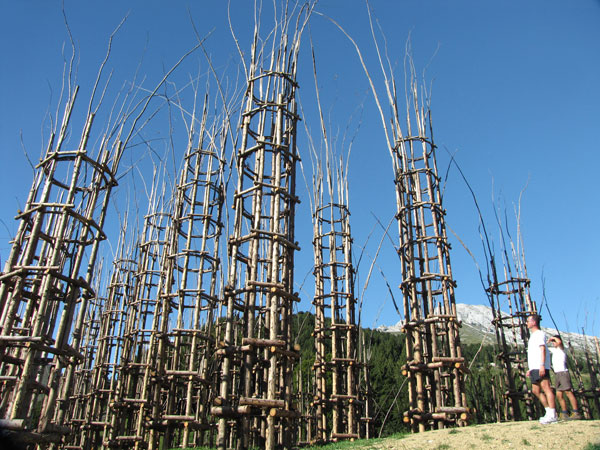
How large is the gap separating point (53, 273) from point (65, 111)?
2659 millimetres

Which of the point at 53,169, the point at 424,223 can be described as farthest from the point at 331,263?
the point at 53,169

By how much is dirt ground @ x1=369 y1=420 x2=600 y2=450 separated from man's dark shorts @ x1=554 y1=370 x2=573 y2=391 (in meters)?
0.46

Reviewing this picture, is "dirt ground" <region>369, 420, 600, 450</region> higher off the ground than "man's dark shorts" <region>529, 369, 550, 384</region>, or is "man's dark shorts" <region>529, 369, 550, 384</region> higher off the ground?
"man's dark shorts" <region>529, 369, 550, 384</region>

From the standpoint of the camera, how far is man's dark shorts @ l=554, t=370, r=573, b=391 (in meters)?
6.79

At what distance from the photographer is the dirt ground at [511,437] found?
233 inches

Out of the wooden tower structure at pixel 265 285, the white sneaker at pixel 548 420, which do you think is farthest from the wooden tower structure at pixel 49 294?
the white sneaker at pixel 548 420

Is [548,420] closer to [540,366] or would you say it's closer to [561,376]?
[561,376]

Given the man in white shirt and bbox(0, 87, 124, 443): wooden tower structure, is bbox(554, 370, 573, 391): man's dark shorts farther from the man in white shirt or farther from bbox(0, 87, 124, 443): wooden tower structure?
bbox(0, 87, 124, 443): wooden tower structure

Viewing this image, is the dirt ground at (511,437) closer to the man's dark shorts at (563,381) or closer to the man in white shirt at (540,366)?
the man in white shirt at (540,366)

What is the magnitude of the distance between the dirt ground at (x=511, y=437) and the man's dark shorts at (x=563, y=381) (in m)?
0.46

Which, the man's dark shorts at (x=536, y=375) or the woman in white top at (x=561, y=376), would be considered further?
the woman in white top at (x=561, y=376)

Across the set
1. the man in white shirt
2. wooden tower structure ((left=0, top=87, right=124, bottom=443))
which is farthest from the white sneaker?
wooden tower structure ((left=0, top=87, right=124, bottom=443))

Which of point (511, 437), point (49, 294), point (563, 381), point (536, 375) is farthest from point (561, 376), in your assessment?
point (49, 294)

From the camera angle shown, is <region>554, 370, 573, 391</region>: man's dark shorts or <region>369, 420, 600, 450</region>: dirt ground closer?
<region>369, 420, 600, 450</region>: dirt ground
